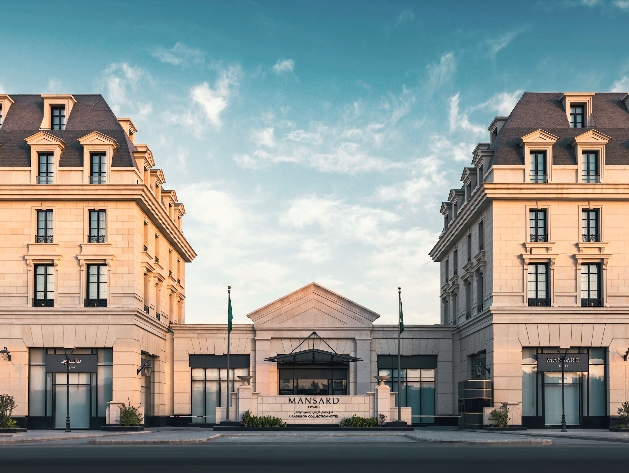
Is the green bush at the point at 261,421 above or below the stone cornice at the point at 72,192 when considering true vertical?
below

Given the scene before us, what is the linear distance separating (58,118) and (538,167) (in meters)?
29.2

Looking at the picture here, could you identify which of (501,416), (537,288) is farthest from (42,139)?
(501,416)

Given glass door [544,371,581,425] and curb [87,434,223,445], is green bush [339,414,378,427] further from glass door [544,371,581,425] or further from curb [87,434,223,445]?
curb [87,434,223,445]

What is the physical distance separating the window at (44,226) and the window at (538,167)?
28.1m

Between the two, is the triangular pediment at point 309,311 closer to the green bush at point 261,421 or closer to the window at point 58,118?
the green bush at point 261,421

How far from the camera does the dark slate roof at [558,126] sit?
175 ft

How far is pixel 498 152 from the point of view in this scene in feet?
176

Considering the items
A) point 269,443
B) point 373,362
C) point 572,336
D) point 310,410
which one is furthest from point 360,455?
point 373,362

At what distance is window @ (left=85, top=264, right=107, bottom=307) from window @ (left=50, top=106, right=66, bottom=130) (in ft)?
31.8

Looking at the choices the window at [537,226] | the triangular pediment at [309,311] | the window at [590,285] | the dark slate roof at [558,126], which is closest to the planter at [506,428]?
the window at [590,285]

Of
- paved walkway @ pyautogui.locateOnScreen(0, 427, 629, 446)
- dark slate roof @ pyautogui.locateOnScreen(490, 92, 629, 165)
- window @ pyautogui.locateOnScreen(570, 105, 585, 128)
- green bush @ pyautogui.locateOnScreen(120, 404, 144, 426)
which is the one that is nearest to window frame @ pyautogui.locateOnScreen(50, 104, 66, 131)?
green bush @ pyautogui.locateOnScreen(120, 404, 144, 426)

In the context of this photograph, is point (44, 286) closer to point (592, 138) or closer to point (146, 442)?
point (146, 442)

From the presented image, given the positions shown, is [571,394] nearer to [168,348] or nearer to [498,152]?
[498,152]

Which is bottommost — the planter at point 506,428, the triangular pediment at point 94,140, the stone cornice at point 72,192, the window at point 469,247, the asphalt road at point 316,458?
the planter at point 506,428
